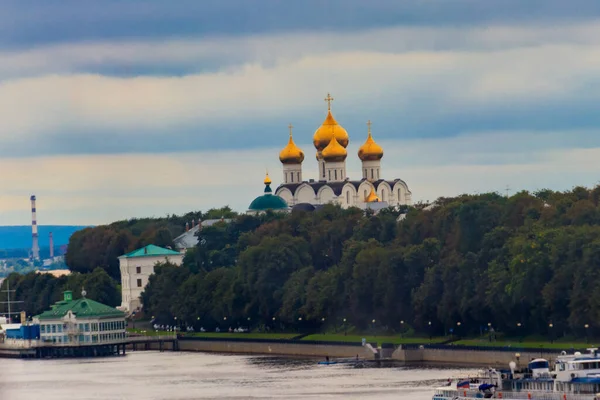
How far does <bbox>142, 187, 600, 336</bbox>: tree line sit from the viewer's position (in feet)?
448

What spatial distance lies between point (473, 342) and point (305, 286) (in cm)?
3072

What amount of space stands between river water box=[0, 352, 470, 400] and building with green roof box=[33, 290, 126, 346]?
17.3 m

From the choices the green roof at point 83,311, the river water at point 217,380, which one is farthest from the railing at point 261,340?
Answer: the green roof at point 83,311

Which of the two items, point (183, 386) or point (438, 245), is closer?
point (183, 386)

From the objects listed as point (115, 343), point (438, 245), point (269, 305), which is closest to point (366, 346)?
point (438, 245)

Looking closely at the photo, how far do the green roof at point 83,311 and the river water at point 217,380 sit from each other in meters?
18.1

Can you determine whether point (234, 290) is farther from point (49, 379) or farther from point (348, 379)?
point (348, 379)

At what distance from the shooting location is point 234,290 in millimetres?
175500

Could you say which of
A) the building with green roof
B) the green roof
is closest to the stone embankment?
the building with green roof

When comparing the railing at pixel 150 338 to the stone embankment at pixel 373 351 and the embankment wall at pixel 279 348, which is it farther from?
the embankment wall at pixel 279 348

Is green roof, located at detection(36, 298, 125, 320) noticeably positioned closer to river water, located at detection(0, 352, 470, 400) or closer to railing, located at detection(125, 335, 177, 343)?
railing, located at detection(125, 335, 177, 343)

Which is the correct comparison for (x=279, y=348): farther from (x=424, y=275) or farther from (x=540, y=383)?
(x=540, y=383)

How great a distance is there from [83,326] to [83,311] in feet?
5.01

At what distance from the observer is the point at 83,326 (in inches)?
7052
